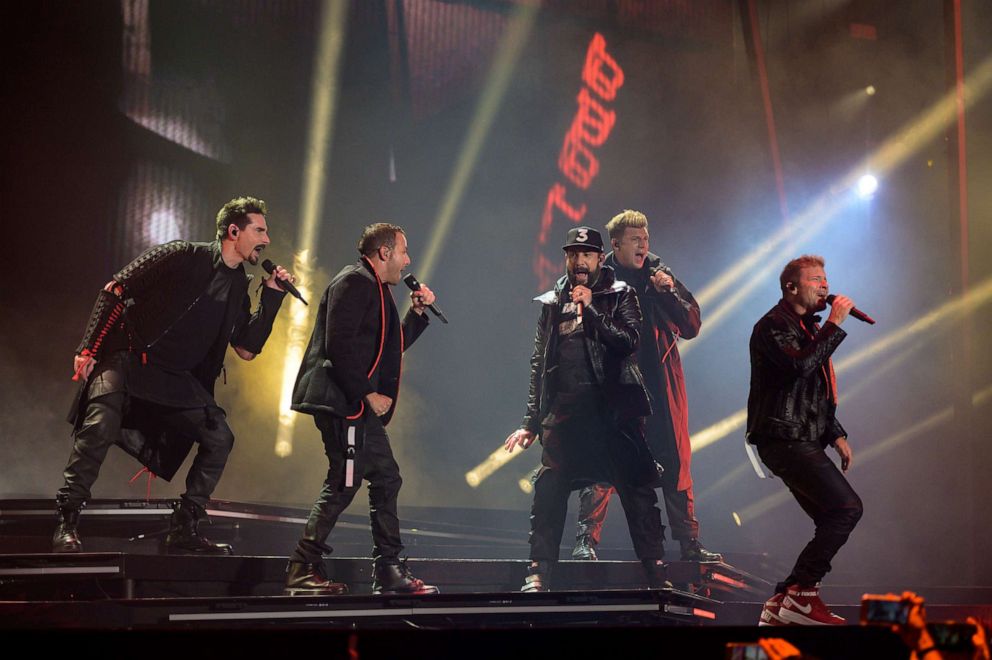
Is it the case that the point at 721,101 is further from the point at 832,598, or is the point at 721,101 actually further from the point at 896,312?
Answer: the point at 832,598

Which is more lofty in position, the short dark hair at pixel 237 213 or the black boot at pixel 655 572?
the short dark hair at pixel 237 213

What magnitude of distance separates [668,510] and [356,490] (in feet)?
7.88

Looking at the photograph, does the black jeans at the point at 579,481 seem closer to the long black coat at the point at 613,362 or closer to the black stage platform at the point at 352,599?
the long black coat at the point at 613,362

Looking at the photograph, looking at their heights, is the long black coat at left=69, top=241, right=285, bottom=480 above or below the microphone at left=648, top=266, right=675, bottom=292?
below

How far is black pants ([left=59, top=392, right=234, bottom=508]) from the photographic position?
4.45m

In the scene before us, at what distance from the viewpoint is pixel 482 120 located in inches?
323

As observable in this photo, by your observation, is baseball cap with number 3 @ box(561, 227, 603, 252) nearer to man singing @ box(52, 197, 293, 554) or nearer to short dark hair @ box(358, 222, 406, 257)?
short dark hair @ box(358, 222, 406, 257)

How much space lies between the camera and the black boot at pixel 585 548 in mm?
5621

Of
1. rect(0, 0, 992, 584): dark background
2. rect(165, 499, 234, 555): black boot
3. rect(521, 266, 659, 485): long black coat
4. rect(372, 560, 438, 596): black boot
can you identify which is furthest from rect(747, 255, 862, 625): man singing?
rect(0, 0, 992, 584): dark background

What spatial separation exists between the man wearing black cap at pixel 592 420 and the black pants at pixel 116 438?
1.54 m

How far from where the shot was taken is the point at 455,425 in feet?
26.4

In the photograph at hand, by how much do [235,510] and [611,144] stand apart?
497 cm

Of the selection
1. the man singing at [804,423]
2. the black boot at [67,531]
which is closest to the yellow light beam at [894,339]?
the man singing at [804,423]

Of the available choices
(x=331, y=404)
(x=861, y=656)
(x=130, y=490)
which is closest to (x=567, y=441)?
(x=331, y=404)
